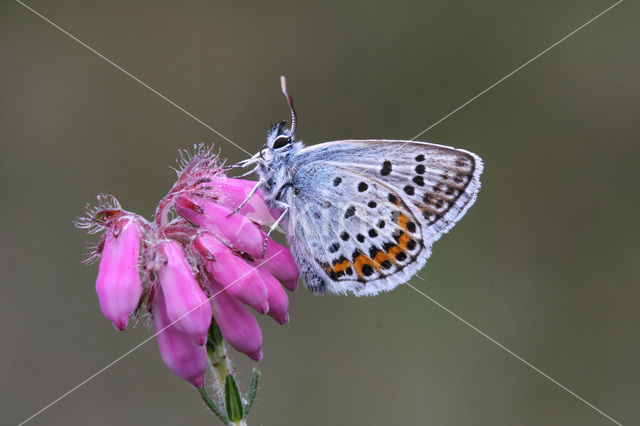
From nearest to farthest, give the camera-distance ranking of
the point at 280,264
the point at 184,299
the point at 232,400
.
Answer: the point at 184,299 < the point at 232,400 < the point at 280,264

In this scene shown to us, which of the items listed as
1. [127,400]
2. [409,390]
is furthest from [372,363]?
[127,400]

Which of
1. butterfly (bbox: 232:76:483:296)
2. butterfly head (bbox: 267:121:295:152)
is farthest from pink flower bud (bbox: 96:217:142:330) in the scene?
butterfly head (bbox: 267:121:295:152)

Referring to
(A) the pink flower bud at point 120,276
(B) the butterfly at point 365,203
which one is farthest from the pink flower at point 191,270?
(B) the butterfly at point 365,203

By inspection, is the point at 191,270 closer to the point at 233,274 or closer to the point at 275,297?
the point at 233,274

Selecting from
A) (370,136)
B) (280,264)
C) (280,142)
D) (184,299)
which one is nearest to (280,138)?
(280,142)

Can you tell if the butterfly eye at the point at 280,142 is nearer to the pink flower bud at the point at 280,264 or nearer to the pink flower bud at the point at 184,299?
the pink flower bud at the point at 280,264
